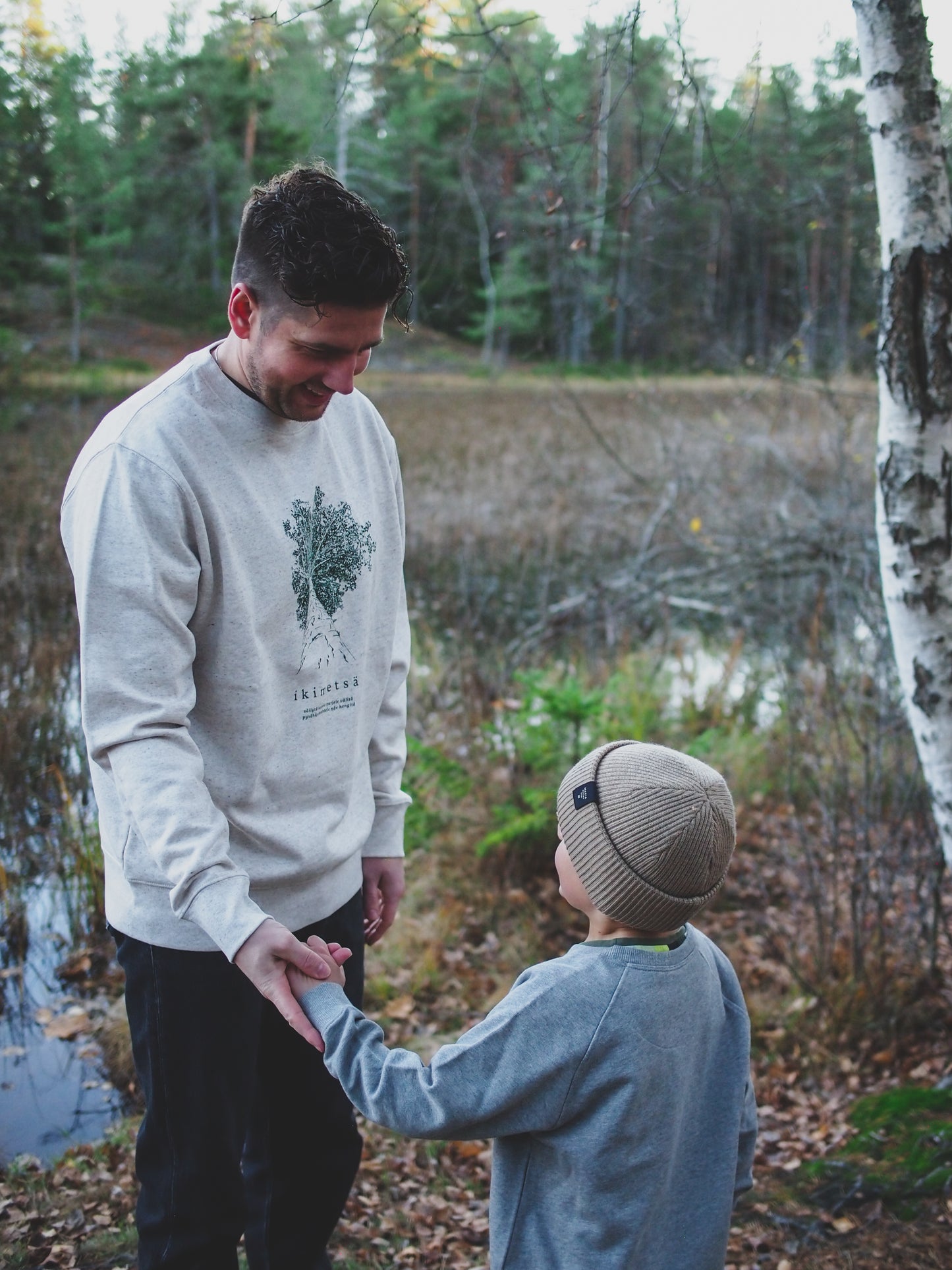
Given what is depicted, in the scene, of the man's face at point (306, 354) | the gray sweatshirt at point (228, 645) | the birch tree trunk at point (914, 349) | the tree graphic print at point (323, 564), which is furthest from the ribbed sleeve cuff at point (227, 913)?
the birch tree trunk at point (914, 349)

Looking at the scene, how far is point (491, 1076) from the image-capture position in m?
1.42

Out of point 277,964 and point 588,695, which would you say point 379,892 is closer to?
point 277,964

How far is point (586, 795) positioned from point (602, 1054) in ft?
1.14

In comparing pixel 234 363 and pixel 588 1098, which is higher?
pixel 234 363

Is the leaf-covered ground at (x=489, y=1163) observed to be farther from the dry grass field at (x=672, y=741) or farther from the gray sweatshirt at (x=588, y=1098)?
the gray sweatshirt at (x=588, y=1098)

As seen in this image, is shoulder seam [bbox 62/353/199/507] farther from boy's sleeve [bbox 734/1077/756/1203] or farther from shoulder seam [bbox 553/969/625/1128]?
boy's sleeve [bbox 734/1077/756/1203]

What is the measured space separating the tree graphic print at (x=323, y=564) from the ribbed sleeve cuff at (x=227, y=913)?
1.37 feet

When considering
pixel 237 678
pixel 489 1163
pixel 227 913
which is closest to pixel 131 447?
pixel 237 678

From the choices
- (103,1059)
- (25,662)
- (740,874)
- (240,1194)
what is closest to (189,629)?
(240,1194)

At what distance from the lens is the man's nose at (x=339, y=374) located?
5.65ft

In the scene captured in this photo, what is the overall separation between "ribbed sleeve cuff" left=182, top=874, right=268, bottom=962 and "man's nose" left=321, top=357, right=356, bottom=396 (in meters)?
0.80

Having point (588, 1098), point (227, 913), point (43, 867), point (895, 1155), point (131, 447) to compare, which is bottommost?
point (895, 1155)

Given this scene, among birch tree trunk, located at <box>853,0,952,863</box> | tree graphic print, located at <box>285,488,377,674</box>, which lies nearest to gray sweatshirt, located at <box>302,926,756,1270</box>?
tree graphic print, located at <box>285,488,377,674</box>

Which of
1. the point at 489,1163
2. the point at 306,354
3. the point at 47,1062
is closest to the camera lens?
the point at 306,354
